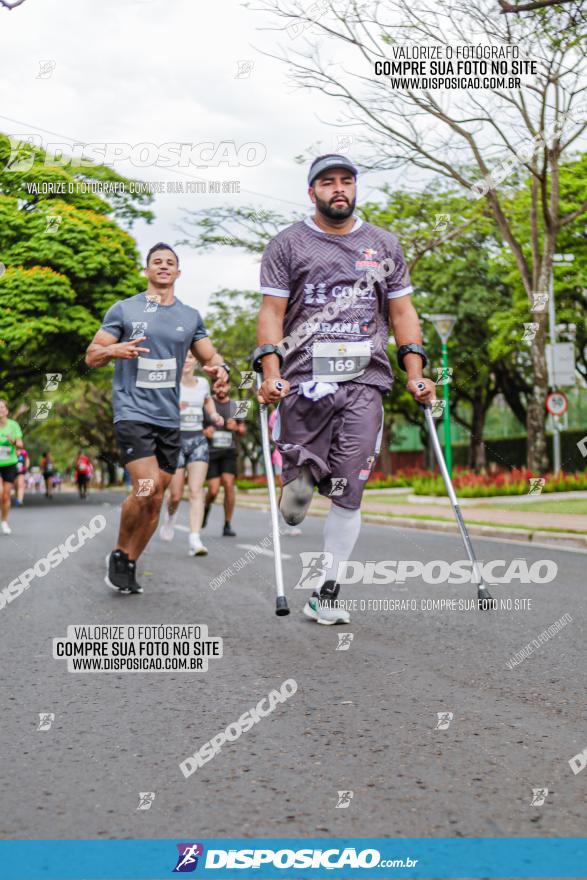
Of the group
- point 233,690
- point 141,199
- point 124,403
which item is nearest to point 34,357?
point 141,199

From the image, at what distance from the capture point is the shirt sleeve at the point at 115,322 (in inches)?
256

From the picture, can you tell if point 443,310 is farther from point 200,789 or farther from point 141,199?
point 200,789

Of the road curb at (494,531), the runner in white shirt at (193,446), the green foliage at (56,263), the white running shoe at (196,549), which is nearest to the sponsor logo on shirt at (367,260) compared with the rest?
the runner in white shirt at (193,446)

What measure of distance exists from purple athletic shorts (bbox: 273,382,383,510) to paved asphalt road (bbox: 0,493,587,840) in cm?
78

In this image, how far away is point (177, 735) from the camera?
3.43 m

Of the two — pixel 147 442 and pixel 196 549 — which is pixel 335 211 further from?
pixel 196 549

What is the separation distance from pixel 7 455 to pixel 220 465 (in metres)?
3.24

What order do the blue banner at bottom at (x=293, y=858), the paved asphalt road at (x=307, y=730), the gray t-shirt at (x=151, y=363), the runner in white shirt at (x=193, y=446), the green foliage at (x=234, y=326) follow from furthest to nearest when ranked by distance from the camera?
the green foliage at (x=234, y=326) → the runner in white shirt at (x=193, y=446) → the gray t-shirt at (x=151, y=363) → the paved asphalt road at (x=307, y=730) → the blue banner at bottom at (x=293, y=858)

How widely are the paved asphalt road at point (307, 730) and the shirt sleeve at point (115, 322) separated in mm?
1619

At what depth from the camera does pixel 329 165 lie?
530cm

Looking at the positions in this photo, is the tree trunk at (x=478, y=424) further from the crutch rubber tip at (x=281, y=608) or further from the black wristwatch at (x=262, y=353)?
the crutch rubber tip at (x=281, y=608)

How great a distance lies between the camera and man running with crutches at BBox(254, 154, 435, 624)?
→ 5.34m

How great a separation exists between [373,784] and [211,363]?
4109mm

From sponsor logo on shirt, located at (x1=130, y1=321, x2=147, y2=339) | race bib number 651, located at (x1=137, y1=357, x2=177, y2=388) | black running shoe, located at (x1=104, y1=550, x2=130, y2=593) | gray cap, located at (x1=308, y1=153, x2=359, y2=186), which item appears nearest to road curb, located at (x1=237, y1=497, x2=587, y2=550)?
black running shoe, located at (x1=104, y1=550, x2=130, y2=593)
